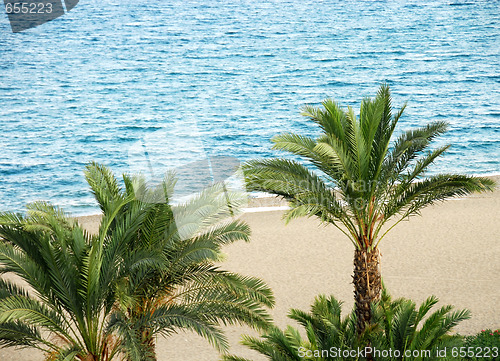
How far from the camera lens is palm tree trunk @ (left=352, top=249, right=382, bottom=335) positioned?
34.2 ft

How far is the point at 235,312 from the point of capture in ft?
29.2

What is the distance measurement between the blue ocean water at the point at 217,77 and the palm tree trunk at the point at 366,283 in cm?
2089

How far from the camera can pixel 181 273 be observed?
909cm

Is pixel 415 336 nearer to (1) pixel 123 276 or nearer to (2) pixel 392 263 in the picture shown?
(1) pixel 123 276

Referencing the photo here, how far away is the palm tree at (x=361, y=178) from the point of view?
9891 mm

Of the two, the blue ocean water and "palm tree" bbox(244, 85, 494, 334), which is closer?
"palm tree" bbox(244, 85, 494, 334)

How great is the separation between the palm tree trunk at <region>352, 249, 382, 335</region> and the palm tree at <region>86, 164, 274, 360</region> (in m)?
1.95

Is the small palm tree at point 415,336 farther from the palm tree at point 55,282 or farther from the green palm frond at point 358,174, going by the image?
the palm tree at point 55,282

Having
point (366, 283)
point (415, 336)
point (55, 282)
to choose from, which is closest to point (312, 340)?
point (415, 336)

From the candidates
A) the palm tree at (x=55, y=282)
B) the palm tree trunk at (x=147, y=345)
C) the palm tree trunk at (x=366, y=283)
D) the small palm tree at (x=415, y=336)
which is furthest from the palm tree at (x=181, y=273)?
the palm tree trunk at (x=366, y=283)

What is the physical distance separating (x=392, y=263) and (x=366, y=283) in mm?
4925

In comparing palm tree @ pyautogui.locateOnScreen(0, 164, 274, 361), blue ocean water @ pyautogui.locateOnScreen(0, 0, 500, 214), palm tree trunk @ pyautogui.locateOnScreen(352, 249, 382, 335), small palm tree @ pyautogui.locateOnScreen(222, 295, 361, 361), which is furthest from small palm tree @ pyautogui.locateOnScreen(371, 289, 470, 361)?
blue ocean water @ pyautogui.locateOnScreen(0, 0, 500, 214)

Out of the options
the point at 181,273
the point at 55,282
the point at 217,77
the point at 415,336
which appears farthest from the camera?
the point at 217,77

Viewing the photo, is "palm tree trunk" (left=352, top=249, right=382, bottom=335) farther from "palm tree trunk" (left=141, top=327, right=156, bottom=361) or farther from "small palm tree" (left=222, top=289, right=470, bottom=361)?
"palm tree trunk" (left=141, top=327, right=156, bottom=361)
